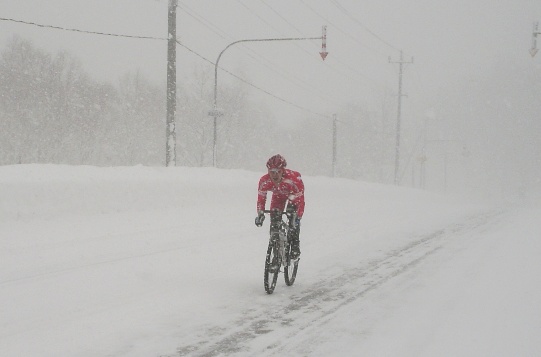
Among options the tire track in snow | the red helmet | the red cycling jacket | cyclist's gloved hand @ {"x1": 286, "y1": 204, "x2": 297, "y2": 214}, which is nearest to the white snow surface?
the tire track in snow

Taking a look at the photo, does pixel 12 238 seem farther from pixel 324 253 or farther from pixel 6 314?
pixel 324 253

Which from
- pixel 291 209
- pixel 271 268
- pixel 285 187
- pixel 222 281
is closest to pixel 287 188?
pixel 285 187

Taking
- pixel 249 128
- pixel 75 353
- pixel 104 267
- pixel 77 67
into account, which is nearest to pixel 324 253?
pixel 104 267

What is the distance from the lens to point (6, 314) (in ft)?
19.2

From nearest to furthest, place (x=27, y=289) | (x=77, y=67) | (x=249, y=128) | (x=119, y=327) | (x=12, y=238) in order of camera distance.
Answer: (x=119, y=327) → (x=27, y=289) → (x=12, y=238) → (x=77, y=67) → (x=249, y=128)

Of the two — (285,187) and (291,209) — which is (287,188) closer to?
(285,187)

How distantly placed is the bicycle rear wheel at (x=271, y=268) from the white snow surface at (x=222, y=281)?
207mm

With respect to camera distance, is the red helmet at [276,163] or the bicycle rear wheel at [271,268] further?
the red helmet at [276,163]

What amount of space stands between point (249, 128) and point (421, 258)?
51670 mm

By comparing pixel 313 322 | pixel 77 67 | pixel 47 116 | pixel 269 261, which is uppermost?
pixel 77 67

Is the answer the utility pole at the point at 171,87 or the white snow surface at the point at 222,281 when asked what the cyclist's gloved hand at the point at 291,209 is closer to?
the white snow surface at the point at 222,281

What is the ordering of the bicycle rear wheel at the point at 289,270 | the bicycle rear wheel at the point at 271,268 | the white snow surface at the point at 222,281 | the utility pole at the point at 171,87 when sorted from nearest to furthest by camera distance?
the white snow surface at the point at 222,281 → the bicycle rear wheel at the point at 271,268 → the bicycle rear wheel at the point at 289,270 → the utility pole at the point at 171,87

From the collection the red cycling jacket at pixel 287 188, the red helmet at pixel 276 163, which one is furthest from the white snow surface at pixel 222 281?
the red helmet at pixel 276 163

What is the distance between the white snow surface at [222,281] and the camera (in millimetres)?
5285
